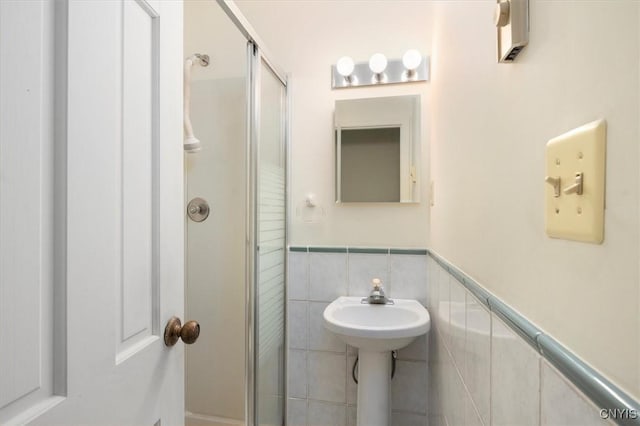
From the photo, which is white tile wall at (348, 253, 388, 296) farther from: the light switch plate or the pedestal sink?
the light switch plate

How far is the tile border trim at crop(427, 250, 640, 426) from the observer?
0.99 feet

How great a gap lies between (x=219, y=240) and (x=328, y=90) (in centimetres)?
102

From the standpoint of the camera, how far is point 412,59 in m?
1.67

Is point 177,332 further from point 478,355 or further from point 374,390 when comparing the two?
point 374,390

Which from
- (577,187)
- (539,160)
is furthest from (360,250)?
(577,187)

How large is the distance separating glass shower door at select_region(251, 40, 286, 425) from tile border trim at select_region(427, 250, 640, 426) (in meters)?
1.09

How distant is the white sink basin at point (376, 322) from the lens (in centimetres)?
129

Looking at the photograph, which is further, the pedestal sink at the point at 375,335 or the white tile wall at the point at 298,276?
the white tile wall at the point at 298,276

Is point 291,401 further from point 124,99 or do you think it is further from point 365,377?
point 124,99

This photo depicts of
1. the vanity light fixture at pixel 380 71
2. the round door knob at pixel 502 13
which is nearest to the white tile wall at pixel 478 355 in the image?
the round door knob at pixel 502 13

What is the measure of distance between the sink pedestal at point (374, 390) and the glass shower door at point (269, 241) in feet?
1.58

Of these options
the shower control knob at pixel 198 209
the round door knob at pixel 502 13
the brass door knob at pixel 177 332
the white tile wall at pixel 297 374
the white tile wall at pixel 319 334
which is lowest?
the white tile wall at pixel 297 374

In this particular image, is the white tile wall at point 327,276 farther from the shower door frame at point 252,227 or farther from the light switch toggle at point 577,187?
the light switch toggle at point 577,187

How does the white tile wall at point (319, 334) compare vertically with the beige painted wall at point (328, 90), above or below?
below
